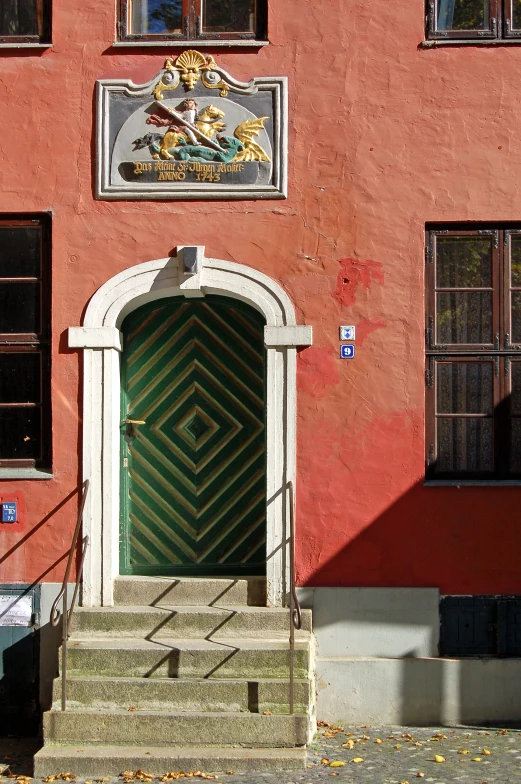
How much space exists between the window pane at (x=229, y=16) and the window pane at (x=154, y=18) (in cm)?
22

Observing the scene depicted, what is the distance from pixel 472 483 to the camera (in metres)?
7.89

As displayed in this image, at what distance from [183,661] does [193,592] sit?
2.28 feet

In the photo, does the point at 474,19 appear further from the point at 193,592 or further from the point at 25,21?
the point at 193,592

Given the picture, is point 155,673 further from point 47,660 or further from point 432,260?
point 432,260

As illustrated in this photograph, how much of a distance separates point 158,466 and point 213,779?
8.59ft

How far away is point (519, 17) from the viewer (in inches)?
318

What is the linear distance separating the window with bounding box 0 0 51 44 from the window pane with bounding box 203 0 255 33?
126 cm

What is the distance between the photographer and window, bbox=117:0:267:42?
812 cm

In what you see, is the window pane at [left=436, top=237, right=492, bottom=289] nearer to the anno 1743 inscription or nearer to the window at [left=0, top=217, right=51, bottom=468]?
the anno 1743 inscription

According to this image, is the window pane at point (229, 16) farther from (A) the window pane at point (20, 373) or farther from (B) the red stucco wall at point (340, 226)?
(A) the window pane at point (20, 373)

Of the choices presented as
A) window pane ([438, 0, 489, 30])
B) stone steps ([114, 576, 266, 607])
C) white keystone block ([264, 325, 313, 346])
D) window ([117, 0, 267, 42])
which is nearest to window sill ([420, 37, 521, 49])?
window pane ([438, 0, 489, 30])

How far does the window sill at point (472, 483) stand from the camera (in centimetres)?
786

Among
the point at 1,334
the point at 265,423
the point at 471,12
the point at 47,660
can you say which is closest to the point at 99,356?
the point at 1,334

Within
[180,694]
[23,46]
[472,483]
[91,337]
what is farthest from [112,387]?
[472,483]
